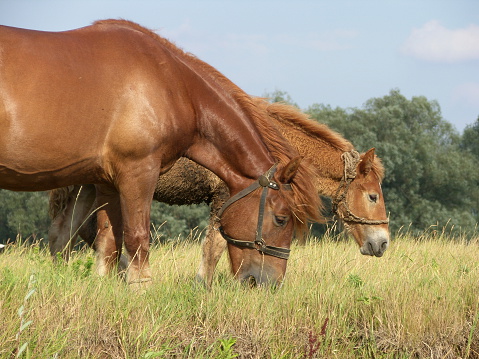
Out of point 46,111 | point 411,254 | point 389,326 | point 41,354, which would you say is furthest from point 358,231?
point 41,354

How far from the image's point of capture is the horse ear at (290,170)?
4.85 m

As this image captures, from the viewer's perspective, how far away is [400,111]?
3466 centimetres

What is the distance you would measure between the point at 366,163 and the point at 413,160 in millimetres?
26778

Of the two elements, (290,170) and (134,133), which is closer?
(134,133)

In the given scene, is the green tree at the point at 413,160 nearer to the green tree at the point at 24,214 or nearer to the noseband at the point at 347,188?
the green tree at the point at 24,214

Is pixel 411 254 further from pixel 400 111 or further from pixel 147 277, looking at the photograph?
pixel 400 111

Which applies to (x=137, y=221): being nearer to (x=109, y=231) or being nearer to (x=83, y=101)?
(x=109, y=231)

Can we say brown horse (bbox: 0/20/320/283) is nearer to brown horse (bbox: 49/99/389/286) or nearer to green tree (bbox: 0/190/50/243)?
brown horse (bbox: 49/99/389/286)

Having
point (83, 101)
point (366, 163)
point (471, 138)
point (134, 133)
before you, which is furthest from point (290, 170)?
point (471, 138)

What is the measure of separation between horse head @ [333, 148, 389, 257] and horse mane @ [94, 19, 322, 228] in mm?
1819

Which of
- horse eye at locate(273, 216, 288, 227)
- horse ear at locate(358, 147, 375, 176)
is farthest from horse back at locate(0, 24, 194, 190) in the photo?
horse ear at locate(358, 147, 375, 176)

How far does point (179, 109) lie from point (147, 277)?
1.33 metres

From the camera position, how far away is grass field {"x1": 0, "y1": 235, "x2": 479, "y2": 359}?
364 centimetres

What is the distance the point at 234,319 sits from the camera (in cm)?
405
